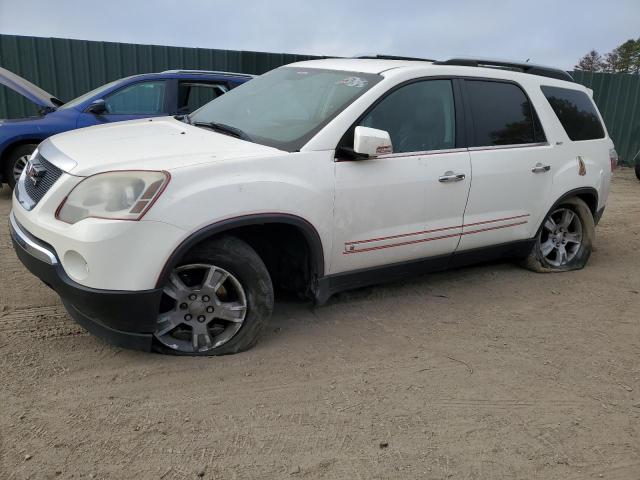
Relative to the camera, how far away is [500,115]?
4.53 metres

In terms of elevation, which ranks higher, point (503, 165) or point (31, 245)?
point (503, 165)

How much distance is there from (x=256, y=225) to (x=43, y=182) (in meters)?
1.23

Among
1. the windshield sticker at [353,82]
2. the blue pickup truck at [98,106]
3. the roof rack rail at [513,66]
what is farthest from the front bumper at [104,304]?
the blue pickup truck at [98,106]

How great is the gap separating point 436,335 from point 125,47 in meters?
9.66

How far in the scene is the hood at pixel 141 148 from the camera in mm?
3021

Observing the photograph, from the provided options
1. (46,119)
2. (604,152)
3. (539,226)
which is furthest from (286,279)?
(46,119)

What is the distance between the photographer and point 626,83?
14734 mm

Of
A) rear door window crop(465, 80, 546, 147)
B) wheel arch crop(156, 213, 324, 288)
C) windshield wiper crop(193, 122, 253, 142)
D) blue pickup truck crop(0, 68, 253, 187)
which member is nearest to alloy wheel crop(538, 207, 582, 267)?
rear door window crop(465, 80, 546, 147)

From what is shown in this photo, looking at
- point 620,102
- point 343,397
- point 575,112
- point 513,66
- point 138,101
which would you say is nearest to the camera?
point 343,397

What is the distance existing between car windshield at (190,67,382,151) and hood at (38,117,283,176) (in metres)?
0.22

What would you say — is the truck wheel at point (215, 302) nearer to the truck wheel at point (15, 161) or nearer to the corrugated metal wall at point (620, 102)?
the truck wheel at point (15, 161)

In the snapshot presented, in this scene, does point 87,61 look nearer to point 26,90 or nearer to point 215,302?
point 26,90

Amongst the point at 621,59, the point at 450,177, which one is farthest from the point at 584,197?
the point at 621,59

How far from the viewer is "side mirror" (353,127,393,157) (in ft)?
11.2
